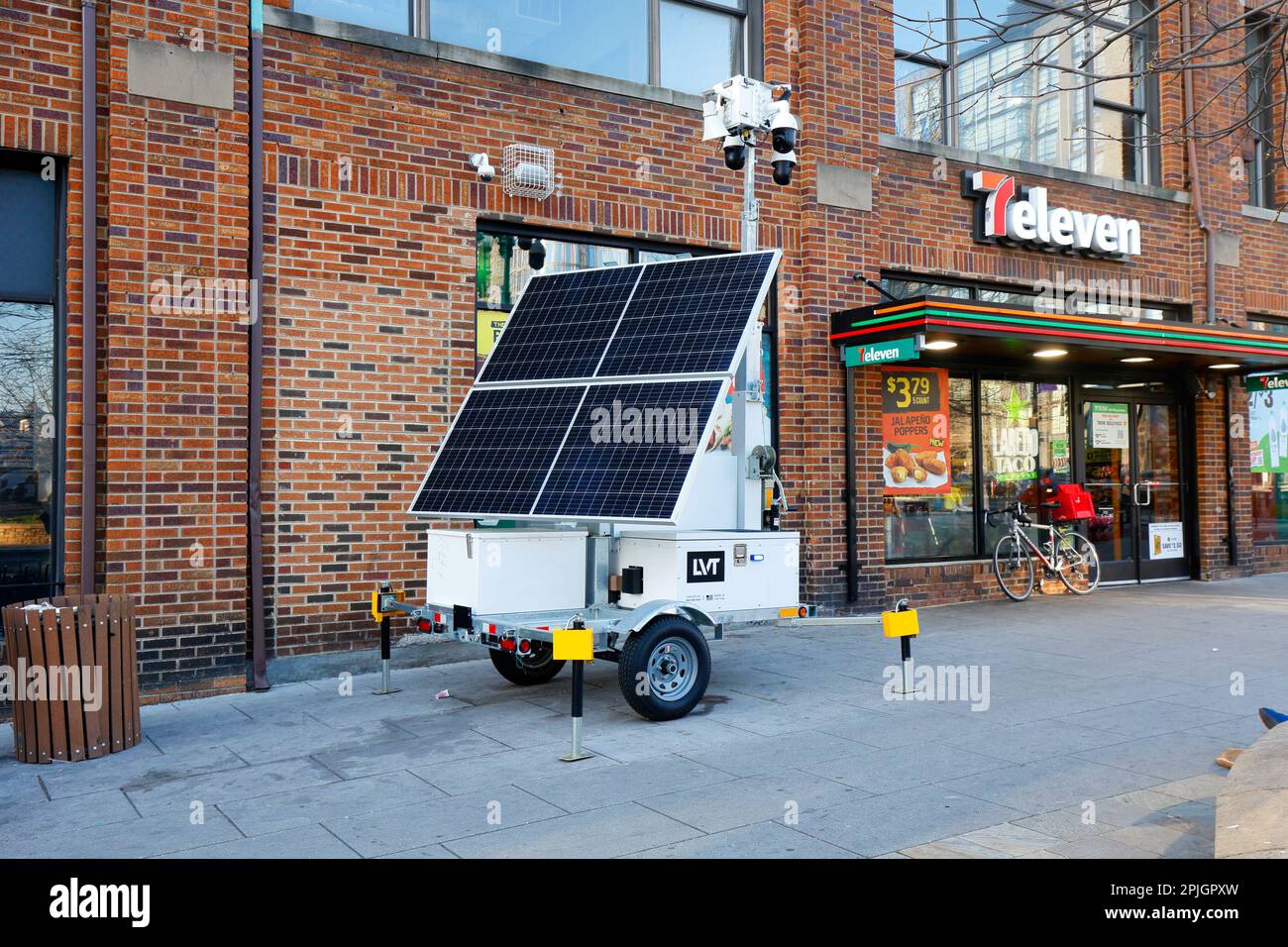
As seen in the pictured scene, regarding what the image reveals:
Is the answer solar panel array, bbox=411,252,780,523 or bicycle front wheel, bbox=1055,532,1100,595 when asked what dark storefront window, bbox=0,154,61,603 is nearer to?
solar panel array, bbox=411,252,780,523

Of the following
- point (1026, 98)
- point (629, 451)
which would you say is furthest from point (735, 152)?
point (1026, 98)

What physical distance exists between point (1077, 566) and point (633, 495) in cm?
917

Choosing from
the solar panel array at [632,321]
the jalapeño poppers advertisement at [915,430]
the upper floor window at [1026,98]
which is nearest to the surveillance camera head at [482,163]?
the solar panel array at [632,321]

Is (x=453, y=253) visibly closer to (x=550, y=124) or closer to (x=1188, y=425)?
(x=550, y=124)

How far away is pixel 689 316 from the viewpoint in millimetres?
7691

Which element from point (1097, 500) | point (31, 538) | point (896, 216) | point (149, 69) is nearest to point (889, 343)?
point (896, 216)

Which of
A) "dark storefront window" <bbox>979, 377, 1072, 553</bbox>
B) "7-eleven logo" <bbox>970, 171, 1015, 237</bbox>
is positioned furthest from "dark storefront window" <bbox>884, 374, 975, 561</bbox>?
"7-eleven logo" <bbox>970, 171, 1015, 237</bbox>

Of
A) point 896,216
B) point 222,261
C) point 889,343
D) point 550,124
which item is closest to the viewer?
point 222,261

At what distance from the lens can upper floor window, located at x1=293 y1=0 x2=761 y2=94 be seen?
32.3 ft

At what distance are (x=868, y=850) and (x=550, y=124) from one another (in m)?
7.83

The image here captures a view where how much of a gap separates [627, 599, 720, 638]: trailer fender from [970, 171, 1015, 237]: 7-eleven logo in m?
8.27

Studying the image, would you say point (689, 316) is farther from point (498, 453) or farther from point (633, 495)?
point (498, 453)

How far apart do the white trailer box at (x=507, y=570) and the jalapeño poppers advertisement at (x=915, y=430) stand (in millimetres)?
6135

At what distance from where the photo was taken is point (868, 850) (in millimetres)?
4703
